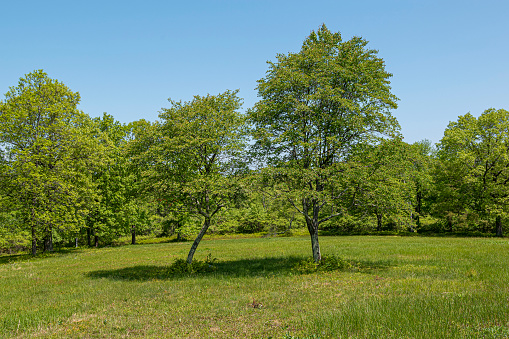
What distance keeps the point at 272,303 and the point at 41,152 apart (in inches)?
1164

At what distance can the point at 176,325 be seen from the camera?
28.6 ft

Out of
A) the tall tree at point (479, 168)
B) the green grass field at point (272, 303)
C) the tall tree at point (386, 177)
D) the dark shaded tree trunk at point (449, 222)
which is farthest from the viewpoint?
the dark shaded tree trunk at point (449, 222)

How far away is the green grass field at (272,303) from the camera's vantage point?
748 centimetres

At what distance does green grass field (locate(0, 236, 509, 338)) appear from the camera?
748 centimetres

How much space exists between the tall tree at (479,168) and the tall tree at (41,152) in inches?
1821

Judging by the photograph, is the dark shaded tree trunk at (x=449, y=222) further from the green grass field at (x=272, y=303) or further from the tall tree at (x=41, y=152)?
the tall tree at (x=41, y=152)

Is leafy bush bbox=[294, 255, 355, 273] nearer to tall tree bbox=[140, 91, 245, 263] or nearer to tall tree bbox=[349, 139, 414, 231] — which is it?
tall tree bbox=[349, 139, 414, 231]

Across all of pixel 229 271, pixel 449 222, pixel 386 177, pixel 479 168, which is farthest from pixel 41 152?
pixel 449 222

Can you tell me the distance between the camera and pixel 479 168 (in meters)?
42.1

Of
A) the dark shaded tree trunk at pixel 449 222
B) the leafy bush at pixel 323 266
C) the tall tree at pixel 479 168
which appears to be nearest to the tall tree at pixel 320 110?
the leafy bush at pixel 323 266

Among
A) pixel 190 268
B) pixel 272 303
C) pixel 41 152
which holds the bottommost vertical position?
pixel 190 268

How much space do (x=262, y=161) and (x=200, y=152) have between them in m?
3.89

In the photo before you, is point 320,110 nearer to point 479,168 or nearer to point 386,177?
point 386,177

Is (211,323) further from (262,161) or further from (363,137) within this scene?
(363,137)
